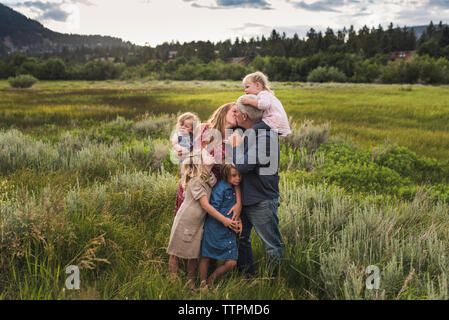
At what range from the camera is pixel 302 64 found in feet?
275

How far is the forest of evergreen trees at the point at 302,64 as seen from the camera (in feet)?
231

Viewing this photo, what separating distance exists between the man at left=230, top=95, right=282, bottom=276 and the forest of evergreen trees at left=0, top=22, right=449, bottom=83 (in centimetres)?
7361

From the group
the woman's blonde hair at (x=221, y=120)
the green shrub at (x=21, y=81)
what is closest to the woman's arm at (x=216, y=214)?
the woman's blonde hair at (x=221, y=120)

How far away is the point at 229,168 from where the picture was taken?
308 cm

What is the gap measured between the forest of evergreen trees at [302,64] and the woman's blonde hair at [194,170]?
7395 centimetres

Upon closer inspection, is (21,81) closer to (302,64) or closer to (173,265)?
(173,265)

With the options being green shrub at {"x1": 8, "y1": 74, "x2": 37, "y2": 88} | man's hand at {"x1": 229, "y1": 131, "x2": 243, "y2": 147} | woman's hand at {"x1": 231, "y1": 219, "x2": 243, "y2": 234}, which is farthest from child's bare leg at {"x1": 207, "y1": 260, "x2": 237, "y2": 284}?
green shrub at {"x1": 8, "y1": 74, "x2": 37, "y2": 88}

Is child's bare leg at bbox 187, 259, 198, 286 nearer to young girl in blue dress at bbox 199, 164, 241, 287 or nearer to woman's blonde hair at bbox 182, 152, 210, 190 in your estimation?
young girl in blue dress at bbox 199, 164, 241, 287

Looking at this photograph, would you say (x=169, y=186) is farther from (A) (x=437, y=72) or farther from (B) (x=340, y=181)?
(A) (x=437, y=72)

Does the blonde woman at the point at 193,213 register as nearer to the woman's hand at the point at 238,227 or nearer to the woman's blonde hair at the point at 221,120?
the woman's hand at the point at 238,227

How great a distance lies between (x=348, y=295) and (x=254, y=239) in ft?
4.69

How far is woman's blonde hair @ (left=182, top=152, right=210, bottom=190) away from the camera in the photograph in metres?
2.98
